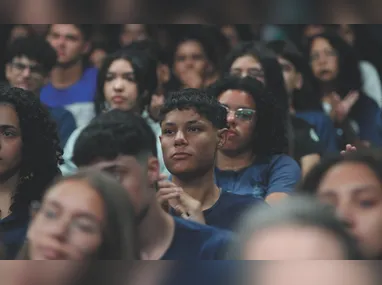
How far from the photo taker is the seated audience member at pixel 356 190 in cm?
211

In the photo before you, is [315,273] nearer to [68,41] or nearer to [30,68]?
[30,68]

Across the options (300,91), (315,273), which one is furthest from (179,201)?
(300,91)

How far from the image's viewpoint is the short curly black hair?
2.96 metres

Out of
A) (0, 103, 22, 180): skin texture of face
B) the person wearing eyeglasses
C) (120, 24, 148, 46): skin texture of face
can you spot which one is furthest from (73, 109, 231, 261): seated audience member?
(120, 24, 148, 46): skin texture of face

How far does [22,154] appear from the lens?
3.00 metres

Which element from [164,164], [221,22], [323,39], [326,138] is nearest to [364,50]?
[323,39]

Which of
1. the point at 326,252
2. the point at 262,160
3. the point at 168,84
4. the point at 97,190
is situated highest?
the point at 168,84

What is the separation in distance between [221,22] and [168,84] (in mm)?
1012

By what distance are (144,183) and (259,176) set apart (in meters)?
1.03

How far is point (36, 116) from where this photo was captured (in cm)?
311

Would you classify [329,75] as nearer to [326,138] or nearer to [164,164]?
[326,138]

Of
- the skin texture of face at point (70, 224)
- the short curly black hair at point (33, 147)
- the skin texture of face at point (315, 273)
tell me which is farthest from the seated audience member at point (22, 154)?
the skin texture of face at point (315, 273)

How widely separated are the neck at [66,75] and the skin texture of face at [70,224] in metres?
2.61

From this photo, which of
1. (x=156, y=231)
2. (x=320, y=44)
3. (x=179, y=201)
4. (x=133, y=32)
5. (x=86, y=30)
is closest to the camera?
(x=156, y=231)
